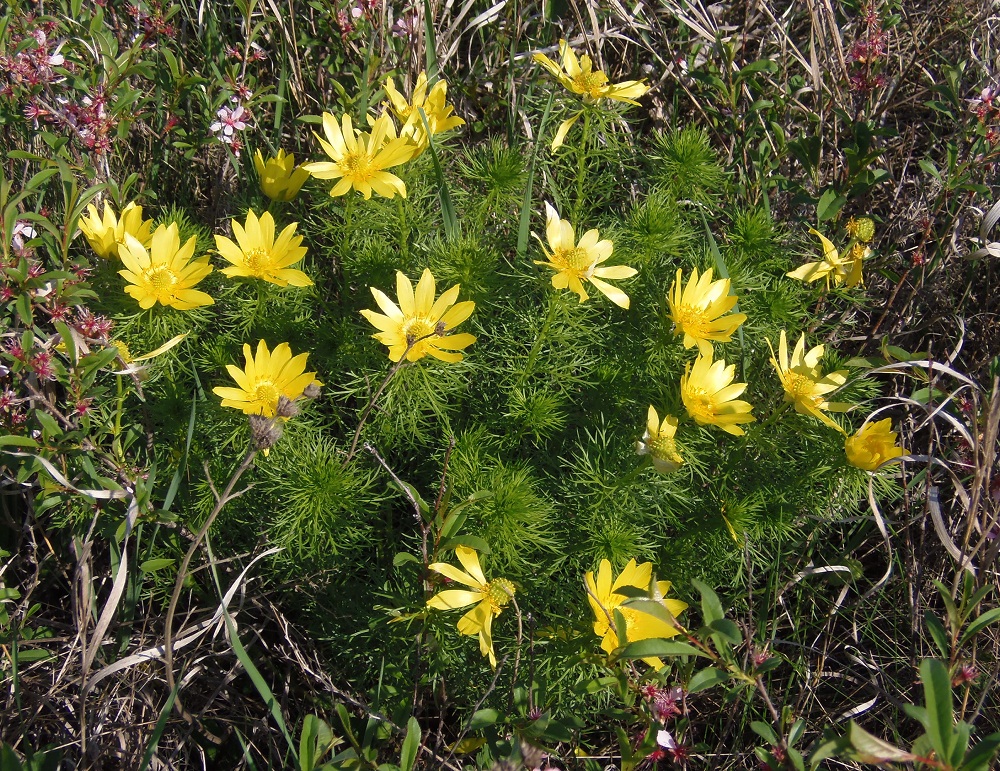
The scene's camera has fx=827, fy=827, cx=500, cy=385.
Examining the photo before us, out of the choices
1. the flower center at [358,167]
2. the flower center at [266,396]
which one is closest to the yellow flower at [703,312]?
the flower center at [358,167]

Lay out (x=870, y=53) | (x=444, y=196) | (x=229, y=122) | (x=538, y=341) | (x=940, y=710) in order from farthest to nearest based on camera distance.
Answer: (x=870, y=53) < (x=229, y=122) < (x=444, y=196) < (x=538, y=341) < (x=940, y=710)

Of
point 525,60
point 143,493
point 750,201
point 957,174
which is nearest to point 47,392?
point 143,493

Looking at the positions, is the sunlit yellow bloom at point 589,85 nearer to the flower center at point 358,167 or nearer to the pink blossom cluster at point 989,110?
the flower center at point 358,167

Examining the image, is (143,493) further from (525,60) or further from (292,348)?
(525,60)

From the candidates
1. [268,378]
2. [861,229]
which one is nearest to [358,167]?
[268,378]

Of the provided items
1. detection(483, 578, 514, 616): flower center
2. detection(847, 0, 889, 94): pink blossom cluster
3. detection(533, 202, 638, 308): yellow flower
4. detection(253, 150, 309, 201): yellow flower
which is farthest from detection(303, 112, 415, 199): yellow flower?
detection(847, 0, 889, 94): pink blossom cluster

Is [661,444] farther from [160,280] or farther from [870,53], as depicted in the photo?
[870,53]
